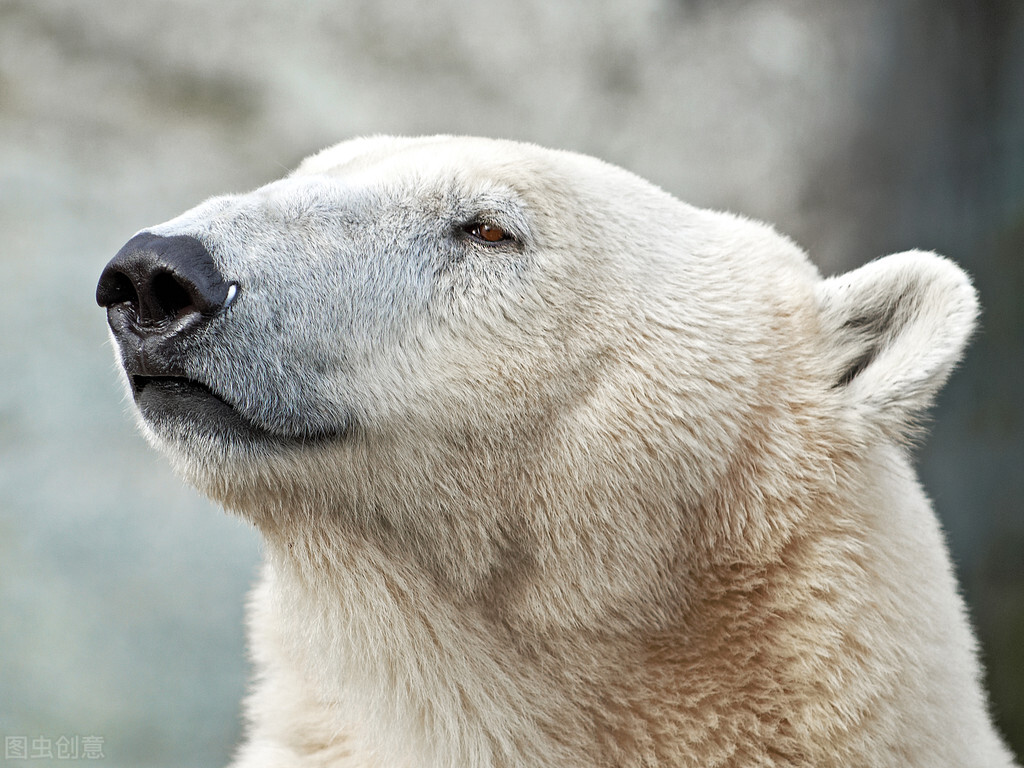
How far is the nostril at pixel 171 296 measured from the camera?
3.93 feet

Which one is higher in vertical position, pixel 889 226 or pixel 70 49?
pixel 70 49

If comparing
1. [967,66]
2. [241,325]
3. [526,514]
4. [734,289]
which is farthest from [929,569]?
[967,66]

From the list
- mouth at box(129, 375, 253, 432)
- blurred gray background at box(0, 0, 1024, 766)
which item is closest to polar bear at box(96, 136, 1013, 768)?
mouth at box(129, 375, 253, 432)

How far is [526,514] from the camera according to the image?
4.53 ft

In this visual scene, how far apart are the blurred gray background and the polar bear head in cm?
210

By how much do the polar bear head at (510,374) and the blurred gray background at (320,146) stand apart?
210 centimetres

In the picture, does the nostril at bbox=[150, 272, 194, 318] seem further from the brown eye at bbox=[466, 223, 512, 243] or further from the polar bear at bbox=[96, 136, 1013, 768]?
the brown eye at bbox=[466, 223, 512, 243]

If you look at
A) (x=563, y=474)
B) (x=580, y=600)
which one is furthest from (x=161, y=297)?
(x=580, y=600)

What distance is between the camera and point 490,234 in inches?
56.9

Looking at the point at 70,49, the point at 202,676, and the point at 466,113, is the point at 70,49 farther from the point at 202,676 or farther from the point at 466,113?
the point at 202,676

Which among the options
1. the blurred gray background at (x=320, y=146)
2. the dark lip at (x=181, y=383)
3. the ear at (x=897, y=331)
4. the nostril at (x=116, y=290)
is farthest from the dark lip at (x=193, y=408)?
the blurred gray background at (x=320, y=146)

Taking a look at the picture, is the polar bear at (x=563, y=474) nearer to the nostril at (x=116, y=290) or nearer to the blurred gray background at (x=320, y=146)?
the nostril at (x=116, y=290)

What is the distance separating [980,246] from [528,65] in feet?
Answer: 6.45

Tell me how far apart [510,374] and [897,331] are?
0.63 metres
